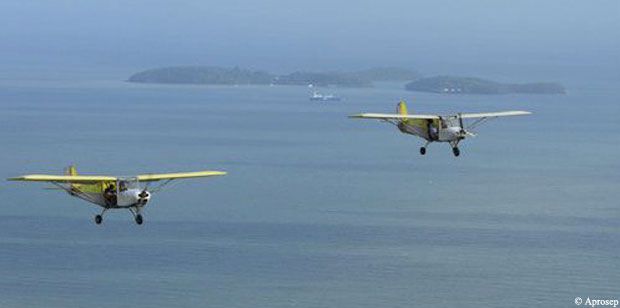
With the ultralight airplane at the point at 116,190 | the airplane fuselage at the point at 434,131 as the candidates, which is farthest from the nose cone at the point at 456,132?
the ultralight airplane at the point at 116,190

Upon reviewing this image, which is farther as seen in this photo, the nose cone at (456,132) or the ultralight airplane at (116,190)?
the nose cone at (456,132)

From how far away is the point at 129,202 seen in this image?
120125 millimetres

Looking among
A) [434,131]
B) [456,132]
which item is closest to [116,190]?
[434,131]

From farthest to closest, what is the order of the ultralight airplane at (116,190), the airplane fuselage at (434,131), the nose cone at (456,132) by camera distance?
the airplane fuselage at (434,131) → the nose cone at (456,132) → the ultralight airplane at (116,190)

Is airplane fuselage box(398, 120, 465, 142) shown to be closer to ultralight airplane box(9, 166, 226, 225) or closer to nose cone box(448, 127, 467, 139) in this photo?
nose cone box(448, 127, 467, 139)

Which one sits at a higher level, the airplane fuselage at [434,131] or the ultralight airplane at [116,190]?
the airplane fuselage at [434,131]

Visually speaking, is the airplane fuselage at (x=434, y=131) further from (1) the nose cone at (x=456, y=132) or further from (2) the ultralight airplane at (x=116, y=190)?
(2) the ultralight airplane at (x=116, y=190)

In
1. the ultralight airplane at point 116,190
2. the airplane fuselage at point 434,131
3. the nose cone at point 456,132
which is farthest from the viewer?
the airplane fuselage at point 434,131

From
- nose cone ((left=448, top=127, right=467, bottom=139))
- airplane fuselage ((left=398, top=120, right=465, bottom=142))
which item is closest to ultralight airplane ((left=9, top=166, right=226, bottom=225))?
airplane fuselage ((left=398, top=120, right=465, bottom=142))

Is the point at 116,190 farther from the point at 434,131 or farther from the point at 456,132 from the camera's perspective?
the point at 456,132

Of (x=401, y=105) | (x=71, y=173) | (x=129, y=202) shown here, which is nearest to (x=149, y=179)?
(x=129, y=202)

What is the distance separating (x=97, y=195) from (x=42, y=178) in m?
6.27

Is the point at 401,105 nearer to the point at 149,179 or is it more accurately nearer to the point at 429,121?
the point at 429,121

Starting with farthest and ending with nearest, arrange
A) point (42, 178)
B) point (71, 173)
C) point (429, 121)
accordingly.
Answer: point (71, 173) < point (429, 121) < point (42, 178)
